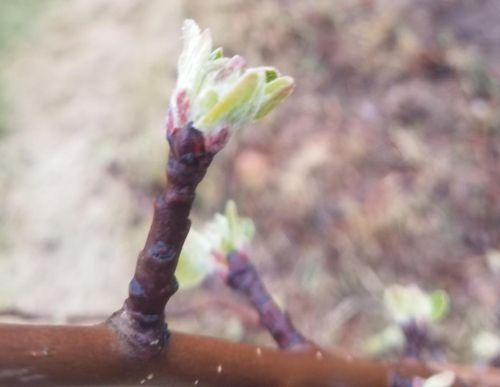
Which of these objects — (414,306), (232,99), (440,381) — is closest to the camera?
(232,99)

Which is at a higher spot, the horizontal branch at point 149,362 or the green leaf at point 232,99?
the green leaf at point 232,99

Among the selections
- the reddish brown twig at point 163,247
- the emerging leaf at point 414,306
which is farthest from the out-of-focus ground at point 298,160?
the reddish brown twig at point 163,247

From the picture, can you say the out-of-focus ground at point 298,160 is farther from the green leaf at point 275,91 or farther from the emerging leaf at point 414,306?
the green leaf at point 275,91

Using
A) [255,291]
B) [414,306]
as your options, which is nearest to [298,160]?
[414,306]

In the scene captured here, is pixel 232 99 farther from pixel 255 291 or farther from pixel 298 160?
pixel 298 160

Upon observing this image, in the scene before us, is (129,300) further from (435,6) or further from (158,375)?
(435,6)

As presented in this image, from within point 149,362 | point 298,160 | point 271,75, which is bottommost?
point 149,362

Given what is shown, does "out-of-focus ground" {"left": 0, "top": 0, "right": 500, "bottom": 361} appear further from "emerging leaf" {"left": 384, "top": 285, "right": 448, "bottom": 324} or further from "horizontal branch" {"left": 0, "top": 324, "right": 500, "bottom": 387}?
"horizontal branch" {"left": 0, "top": 324, "right": 500, "bottom": 387}
